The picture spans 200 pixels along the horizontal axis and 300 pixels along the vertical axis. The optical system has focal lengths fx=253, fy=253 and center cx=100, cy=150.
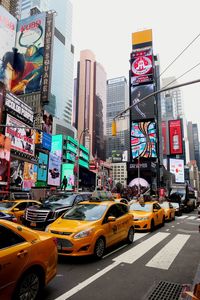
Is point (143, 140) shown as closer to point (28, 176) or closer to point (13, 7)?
point (28, 176)

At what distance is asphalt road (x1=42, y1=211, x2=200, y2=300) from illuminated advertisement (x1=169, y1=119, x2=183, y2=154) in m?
80.0

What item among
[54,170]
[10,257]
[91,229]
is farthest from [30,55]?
[10,257]

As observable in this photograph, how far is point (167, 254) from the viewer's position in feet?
26.4

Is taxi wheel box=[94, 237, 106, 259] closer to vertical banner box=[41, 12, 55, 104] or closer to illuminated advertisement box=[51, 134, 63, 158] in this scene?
vertical banner box=[41, 12, 55, 104]

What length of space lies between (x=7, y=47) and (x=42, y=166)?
5755 centimetres

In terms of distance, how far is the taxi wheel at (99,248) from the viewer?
7116mm

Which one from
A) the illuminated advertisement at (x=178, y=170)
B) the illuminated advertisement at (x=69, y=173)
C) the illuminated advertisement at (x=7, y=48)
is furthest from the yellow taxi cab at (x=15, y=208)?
the illuminated advertisement at (x=178, y=170)

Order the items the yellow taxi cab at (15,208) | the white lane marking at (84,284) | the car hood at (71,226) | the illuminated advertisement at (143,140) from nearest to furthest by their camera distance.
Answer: the white lane marking at (84,284), the car hood at (71,226), the yellow taxi cab at (15,208), the illuminated advertisement at (143,140)

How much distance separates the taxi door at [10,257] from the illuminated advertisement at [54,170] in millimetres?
55364

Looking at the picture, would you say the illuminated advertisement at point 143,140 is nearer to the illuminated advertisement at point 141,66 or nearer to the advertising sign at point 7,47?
the illuminated advertisement at point 141,66

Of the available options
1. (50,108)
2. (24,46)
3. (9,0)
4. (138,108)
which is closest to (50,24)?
(24,46)

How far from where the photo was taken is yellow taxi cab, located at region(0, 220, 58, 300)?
147 inches

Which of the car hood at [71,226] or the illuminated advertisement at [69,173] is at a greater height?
the illuminated advertisement at [69,173]

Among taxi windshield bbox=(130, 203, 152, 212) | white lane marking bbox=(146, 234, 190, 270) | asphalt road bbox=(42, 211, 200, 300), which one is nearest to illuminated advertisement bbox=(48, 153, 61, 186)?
taxi windshield bbox=(130, 203, 152, 212)
